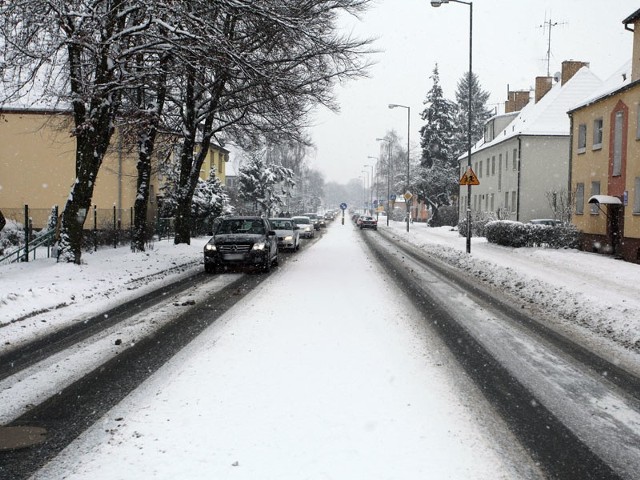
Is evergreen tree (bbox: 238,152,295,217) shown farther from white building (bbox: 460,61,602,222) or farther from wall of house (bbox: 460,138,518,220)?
white building (bbox: 460,61,602,222)

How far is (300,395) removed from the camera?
5180mm

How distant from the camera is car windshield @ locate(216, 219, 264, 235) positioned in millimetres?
17047

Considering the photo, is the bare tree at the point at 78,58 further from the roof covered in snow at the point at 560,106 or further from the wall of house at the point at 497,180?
the roof covered in snow at the point at 560,106

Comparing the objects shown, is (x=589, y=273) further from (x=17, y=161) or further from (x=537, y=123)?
(x=17, y=161)

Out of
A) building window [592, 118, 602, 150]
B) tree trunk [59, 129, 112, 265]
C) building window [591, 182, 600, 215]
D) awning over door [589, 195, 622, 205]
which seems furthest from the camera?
building window [592, 118, 602, 150]

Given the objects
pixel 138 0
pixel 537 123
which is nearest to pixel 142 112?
pixel 138 0

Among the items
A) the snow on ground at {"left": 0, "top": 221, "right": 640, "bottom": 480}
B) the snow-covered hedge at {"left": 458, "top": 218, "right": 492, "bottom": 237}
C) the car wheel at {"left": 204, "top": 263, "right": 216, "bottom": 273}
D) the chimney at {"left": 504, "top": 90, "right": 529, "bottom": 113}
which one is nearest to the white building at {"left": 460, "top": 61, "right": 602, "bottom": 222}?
the snow-covered hedge at {"left": 458, "top": 218, "right": 492, "bottom": 237}

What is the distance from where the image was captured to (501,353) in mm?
7020

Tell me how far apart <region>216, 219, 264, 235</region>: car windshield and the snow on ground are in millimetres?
5199

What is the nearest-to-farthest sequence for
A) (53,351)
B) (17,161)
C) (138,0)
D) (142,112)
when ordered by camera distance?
(53,351), (138,0), (142,112), (17,161)

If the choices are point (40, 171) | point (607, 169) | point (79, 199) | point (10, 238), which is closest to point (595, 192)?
point (607, 169)

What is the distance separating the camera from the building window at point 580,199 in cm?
2623

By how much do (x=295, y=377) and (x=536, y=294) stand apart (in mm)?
8014

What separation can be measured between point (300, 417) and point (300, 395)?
1.81ft
